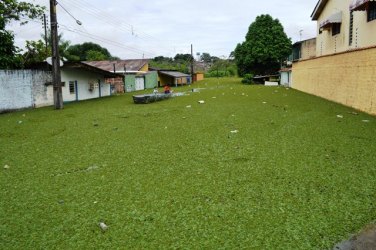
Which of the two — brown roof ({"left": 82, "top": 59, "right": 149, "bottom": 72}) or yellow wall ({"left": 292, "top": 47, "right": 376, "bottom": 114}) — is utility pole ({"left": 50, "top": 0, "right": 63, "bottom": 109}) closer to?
yellow wall ({"left": 292, "top": 47, "right": 376, "bottom": 114})

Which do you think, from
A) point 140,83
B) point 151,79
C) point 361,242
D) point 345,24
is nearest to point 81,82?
point 140,83

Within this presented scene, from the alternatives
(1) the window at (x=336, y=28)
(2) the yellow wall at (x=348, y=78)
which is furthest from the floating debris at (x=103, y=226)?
(1) the window at (x=336, y=28)

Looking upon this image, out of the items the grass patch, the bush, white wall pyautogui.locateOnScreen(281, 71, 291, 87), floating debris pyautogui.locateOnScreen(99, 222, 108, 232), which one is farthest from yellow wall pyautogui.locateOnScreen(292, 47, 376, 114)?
the bush

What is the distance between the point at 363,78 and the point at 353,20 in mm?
6390

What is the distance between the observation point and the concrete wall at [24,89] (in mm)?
15750

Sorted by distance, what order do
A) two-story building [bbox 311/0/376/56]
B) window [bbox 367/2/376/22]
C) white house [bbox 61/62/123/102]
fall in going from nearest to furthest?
1. window [bbox 367/2/376/22]
2. two-story building [bbox 311/0/376/56]
3. white house [bbox 61/62/123/102]

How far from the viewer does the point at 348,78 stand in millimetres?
Answer: 12461

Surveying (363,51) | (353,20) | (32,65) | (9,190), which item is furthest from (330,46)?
(9,190)

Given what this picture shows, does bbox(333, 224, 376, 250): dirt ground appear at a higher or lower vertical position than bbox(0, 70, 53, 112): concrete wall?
lower

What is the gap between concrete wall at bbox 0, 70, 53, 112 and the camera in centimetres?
1575

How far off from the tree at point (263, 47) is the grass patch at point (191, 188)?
103ft

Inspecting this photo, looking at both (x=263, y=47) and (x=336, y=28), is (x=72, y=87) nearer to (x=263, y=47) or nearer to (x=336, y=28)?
(x=336, y=28)

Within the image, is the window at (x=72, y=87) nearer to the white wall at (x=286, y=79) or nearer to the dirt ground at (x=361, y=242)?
the white wall at (x=286, y=79)

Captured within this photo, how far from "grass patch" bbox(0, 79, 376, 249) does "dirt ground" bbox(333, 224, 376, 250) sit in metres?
0.08
